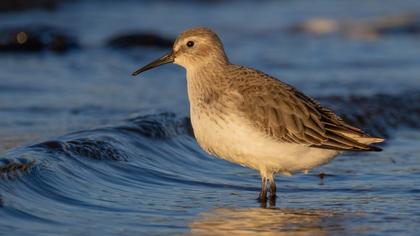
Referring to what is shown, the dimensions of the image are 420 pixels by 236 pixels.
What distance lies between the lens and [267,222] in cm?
661

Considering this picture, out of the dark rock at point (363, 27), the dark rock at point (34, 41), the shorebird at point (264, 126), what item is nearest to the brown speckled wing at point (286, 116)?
the shorebird at point (264, 126)

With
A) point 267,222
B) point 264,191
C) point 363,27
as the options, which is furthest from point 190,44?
point 363,27

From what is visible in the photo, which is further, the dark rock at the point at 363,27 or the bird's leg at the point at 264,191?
the dark rock at the point at 363,27

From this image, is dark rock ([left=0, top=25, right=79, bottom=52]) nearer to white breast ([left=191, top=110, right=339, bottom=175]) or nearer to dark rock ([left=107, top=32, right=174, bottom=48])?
dark rock ([left=107, top=32, right=174, bottom=48])

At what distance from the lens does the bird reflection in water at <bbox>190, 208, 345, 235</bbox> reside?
6336mm

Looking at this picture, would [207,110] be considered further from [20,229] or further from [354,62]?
[354,62]

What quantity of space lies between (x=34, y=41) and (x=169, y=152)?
6.35 m

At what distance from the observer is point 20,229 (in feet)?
19.7

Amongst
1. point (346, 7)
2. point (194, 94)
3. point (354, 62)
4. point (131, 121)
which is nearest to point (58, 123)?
point (131, 121)

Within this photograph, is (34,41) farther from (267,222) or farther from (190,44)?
(267,222)

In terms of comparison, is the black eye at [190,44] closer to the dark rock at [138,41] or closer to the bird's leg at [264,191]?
the bird's leg at [264,191]

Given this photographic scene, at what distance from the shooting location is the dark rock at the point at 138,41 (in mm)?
14781

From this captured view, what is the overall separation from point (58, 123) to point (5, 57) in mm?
4314

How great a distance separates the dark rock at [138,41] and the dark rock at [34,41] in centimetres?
65
